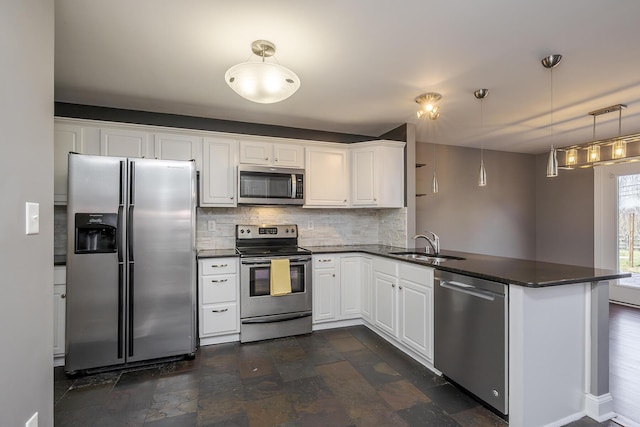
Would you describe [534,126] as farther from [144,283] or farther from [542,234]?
[144,283]

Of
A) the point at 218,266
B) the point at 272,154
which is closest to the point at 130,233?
the point at 218,266

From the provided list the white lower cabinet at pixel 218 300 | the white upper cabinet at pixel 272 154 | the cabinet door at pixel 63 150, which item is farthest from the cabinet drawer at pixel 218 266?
the cabinet door at pixel 63 150

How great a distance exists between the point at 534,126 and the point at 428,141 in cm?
135

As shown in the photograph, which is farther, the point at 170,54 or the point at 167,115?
the point at 167,115

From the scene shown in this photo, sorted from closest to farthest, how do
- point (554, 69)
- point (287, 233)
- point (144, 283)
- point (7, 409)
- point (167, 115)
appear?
point (7, 409)
point (554, 69)
point (144, 283)
point (167, 115)
point (287, 233)

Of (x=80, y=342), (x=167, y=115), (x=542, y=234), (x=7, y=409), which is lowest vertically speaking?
(x=80, y=342)

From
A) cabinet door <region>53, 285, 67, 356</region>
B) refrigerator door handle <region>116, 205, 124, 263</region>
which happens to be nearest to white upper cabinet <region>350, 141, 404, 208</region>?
refrigerator door handle <region>116, 205, 124, 263</region>

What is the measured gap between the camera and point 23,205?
1.17 meters

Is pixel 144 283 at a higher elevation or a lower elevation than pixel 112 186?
lower

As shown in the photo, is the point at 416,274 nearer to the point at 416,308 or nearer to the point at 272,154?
the point at 416,308

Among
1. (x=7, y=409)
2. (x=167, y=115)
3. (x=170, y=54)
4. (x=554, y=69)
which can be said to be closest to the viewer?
(x=7, y=409)

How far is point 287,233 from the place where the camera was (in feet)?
12.3

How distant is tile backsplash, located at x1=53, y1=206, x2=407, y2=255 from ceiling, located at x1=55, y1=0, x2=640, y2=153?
3.95ft

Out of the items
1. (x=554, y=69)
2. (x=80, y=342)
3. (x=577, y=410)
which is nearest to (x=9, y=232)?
(x=80, y=342)
